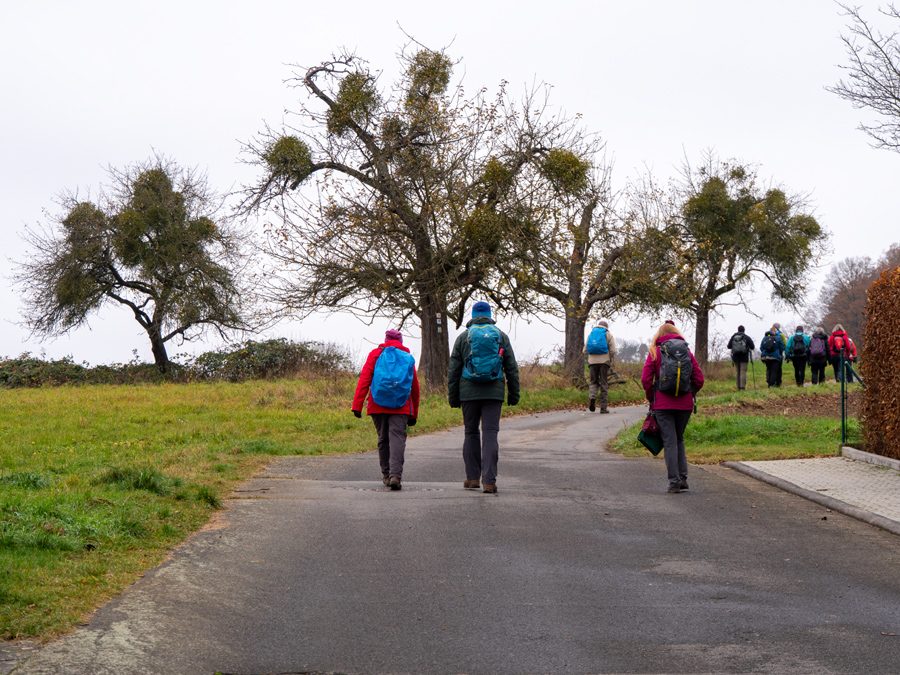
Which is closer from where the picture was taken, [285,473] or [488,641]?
[488,641]

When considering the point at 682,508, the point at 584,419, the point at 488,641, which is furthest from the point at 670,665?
the point at 584,419

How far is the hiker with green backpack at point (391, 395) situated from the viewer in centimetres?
965

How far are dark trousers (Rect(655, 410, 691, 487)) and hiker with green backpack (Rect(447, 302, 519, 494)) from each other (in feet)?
5.93

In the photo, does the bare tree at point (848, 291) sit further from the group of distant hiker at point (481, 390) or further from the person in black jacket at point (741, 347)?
the group of distant hiker at point (481, 390)

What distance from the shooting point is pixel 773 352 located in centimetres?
2683

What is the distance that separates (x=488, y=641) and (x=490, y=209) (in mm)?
17770

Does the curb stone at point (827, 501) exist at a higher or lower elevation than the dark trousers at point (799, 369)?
lower

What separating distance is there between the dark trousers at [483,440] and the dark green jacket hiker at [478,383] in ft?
0.30

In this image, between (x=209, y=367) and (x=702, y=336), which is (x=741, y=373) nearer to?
(x=702, y=336)

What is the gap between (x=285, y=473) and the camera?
35.4 ft

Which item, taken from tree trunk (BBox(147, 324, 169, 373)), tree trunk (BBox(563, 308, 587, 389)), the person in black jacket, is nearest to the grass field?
tree trunk (BBox(563, 308, 587, 389))

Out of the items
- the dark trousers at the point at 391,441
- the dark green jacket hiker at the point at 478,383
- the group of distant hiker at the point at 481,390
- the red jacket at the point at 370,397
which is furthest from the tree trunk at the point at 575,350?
the dark green jacket hiker at the point at 478,383

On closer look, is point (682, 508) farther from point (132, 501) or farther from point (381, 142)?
point (381, 142)

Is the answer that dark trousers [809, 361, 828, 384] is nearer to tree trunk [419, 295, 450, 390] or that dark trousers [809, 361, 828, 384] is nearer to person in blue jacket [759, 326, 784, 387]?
person in blue jacket [759, 326, 784, 387]
